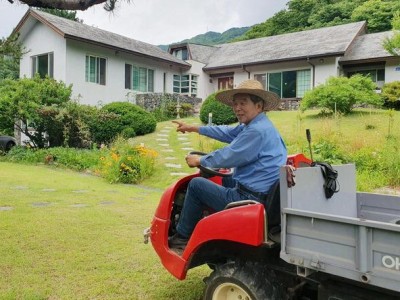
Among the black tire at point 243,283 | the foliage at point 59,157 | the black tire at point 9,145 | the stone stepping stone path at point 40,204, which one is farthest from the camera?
the black tire at point 9,145

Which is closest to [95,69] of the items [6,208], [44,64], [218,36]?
[44,64]

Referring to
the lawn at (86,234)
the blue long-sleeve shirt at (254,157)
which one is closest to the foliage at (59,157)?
the lawn at (86,234)

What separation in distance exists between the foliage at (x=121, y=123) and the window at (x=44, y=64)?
4.88 metres

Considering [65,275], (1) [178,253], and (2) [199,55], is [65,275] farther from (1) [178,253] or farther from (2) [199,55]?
(2) [199,55]

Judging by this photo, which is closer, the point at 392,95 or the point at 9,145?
the point at 9,145

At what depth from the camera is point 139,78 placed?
22.6 m

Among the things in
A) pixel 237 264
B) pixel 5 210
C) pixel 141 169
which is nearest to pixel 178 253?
pixel 237 264

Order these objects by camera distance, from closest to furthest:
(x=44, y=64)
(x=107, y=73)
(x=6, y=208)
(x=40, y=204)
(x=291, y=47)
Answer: (x=6, y=208) → (x=40, y=204) → (x=44, y=64) → (x=107, y=73) → (x=291, y=47)

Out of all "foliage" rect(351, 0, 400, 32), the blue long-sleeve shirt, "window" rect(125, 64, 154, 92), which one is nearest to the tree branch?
the blue long-sleeve shirt

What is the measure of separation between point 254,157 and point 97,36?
19.2 metres

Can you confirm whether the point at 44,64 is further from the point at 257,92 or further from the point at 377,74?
the point at 257,92

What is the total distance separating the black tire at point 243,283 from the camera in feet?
8.44

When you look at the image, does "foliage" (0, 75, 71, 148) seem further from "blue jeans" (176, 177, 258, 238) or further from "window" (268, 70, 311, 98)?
"blue jeans" (176, 177, 258, 238)

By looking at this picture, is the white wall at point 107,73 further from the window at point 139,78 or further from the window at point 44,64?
the window at point 44,64
